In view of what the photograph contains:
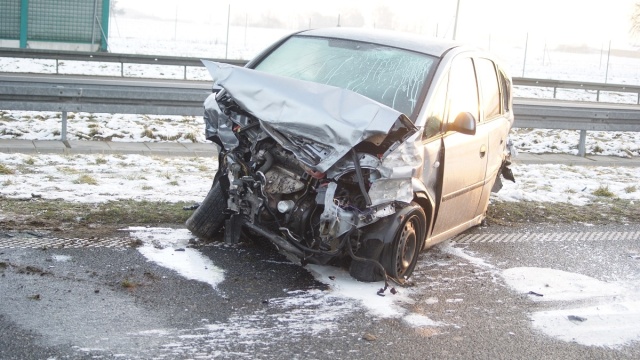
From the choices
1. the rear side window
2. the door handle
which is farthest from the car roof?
the rear side window

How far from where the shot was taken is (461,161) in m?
6.64

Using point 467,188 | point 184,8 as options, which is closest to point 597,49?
point 184,8

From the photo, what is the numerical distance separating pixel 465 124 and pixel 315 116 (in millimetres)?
1226

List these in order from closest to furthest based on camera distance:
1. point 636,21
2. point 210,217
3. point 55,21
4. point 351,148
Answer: point 351,148, point 210,217, point 55,21, point 636,21

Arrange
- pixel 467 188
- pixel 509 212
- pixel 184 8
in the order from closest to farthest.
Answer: pixel 467 188, pixel 509 212, pixel 184 8

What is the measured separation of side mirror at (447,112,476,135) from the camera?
6.23 m

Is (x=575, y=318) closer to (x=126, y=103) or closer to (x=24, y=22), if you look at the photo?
(x=126, y=103)

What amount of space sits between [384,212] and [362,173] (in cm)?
32

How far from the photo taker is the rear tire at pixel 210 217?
6.47m

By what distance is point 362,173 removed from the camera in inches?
219

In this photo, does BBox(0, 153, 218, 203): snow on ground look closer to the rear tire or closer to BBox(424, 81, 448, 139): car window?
the rear tire

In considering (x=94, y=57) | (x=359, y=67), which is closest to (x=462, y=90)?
(x=359, y=67)

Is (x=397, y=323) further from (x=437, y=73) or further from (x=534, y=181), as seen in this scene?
(x=534, y=181)

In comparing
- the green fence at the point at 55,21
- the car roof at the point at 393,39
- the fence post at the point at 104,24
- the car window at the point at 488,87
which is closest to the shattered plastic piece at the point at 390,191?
the car roof at the point at 393,39
